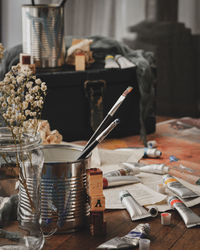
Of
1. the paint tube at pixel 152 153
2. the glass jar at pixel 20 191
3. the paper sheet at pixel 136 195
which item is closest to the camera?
the glass jar at pixel 20 191

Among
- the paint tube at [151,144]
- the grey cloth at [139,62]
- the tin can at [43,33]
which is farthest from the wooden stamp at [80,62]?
the paint tube at [151,144]

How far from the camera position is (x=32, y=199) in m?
0.90

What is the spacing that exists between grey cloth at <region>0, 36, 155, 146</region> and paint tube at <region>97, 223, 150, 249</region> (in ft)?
2.91

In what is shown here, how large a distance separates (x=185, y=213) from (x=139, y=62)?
0.99 metres

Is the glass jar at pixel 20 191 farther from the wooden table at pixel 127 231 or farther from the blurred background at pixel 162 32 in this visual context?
the blurred background at pixel 162 32

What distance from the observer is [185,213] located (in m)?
1.02

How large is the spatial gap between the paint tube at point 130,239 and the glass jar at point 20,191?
0.43ft

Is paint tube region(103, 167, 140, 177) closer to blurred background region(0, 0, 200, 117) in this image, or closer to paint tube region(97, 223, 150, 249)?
paint tube region(97, 223, 150, 249)

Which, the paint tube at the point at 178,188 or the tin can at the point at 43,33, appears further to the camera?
the tin can at the point at 43,33

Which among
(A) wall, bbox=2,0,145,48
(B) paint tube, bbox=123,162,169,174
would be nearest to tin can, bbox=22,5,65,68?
(B) paint tube, bbox=123,162,169,174

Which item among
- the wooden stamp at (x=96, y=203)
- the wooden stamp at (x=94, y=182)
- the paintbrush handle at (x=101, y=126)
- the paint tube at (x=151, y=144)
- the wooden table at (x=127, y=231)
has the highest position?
the paintbrush handle at (x=101, y=126)

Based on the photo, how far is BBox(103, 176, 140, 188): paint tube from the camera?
1.20 m

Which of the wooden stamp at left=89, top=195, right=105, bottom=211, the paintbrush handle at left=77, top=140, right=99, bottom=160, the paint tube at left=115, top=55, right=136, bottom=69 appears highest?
the paint tube at left=115, top=55, right=136, bottom=69

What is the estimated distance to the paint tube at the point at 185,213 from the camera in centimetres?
100
